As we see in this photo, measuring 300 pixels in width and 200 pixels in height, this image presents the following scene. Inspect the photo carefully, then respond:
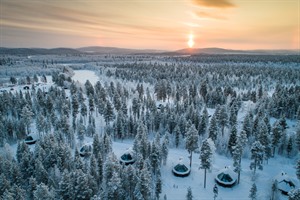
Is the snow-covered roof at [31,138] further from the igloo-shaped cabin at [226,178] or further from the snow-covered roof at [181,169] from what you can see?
the igloo-shaped cabin at [226,178]

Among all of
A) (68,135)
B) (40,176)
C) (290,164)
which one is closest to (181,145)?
(290,164)

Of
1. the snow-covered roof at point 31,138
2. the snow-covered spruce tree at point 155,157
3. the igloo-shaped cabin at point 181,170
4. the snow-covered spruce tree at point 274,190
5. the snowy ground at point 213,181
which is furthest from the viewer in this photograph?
the snow-covered roof at point 31,138

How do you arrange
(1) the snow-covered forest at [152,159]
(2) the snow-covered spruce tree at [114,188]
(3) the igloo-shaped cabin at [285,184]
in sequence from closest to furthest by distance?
1. (2) the snow-covered spruce tree at [114,188]
2. (1) the snow-covered forest at [152,159]
3. (3) the igloo-shaped cabin at [285,184]

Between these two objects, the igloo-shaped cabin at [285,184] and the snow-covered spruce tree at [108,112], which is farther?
the snow-covered spruce tree at [108,112]

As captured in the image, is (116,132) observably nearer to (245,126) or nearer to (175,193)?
(175,193)

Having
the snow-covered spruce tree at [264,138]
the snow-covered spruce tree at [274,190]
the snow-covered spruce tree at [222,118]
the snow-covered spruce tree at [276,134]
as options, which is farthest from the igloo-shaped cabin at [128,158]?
the snow-covered spruce tree at [276,134]

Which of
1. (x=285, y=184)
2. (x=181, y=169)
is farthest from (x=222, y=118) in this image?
(x=285, y=184)

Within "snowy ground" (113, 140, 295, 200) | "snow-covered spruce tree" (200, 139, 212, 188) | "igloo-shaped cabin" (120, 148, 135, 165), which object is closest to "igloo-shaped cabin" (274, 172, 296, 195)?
"snowy ground" (113, 140, 295, 200)
